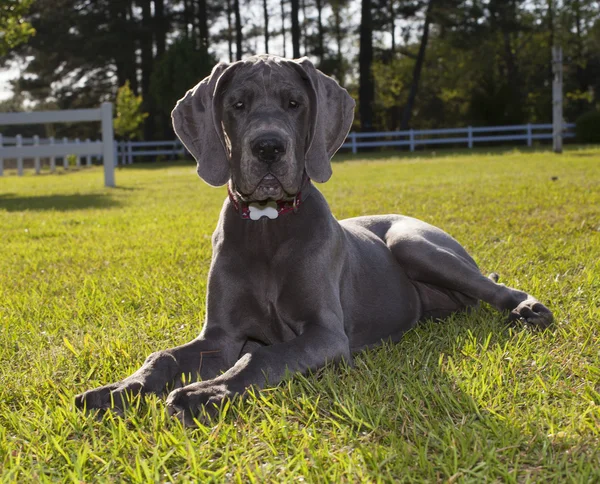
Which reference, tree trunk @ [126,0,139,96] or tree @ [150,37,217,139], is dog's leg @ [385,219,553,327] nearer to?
tree @ [150,37,217,139]

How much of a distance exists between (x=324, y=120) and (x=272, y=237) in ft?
2.13

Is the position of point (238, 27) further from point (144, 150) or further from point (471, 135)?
point (471, 135)

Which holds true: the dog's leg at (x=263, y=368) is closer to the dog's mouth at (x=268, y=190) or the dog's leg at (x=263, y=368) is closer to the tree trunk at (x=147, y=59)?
the dog's mouth at (x=268, y=190)

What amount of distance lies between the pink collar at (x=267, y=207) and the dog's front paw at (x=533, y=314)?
53.1 inches

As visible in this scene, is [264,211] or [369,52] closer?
[264,211]

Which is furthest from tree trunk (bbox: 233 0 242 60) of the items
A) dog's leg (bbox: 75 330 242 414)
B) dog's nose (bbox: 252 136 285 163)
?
dog's leg (bbox: 75 330 242 414)

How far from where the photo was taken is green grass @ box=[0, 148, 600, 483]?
210 cm

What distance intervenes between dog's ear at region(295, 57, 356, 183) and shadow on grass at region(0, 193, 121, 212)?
7.72 meters

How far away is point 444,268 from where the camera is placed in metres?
3.91

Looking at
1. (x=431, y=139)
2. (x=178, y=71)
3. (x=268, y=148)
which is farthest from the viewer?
(x=178, y=71)

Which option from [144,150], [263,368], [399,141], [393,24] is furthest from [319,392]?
[393,24]

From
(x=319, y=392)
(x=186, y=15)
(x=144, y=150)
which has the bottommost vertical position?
(x=319, y=392)

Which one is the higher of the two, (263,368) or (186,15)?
(186,15)

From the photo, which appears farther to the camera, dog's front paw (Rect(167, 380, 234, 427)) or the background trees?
the background trees
